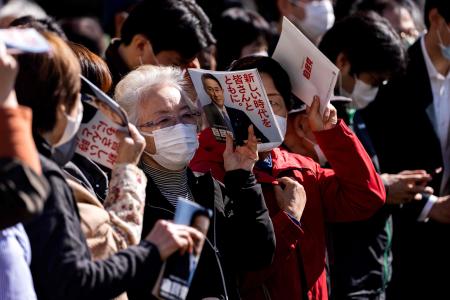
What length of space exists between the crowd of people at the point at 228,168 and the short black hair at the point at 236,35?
1 cm

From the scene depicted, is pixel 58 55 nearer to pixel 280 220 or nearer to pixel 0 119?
pixel 0 119

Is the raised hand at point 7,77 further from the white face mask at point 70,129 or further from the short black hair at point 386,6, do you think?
the short black hair at point 386,6

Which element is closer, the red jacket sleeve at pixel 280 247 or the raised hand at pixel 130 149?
the raised hand at pixel 130 149

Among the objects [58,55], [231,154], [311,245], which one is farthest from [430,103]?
[58,55]

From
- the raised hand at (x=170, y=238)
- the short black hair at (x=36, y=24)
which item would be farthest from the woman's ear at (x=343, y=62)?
the raised hand at (x=170, y=238)

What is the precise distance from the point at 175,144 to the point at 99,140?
15.2 inches

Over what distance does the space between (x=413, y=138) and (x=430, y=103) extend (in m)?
0.23

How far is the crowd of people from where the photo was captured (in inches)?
112

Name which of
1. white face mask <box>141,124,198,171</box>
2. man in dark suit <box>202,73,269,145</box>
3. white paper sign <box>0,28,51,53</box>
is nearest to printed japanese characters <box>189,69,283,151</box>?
man in dark suit <box>202,73,269,145</box>

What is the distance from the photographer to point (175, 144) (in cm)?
384

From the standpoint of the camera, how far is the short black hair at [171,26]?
17.5ft

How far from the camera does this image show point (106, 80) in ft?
13.2

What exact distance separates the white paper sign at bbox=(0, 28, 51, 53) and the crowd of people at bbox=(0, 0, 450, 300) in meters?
0.05

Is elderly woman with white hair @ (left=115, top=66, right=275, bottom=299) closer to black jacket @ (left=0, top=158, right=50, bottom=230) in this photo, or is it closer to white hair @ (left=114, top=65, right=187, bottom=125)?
white hair @ (left=114, top=65, right=187, bottom=125)
